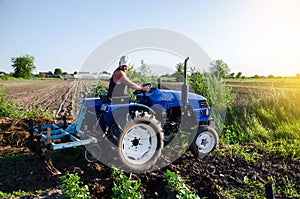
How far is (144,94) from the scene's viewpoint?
470cm

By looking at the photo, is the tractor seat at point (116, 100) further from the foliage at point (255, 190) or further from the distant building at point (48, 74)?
the distant building at point (48, 74)

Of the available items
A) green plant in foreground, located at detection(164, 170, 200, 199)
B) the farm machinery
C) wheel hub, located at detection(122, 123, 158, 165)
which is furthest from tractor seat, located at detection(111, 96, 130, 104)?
green plant in foreground, located at detection(164, 170, 200, 199)

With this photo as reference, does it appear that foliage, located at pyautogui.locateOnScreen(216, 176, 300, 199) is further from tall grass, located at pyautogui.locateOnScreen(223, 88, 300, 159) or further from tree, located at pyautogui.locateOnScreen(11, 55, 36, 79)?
tree, located at pyautogui.locateOnScreen(11, 55, 36, 79)

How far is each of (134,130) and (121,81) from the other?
2.61 ft

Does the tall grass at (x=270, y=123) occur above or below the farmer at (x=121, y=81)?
below

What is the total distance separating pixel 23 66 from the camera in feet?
271

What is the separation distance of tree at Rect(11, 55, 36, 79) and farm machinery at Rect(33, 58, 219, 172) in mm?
84987

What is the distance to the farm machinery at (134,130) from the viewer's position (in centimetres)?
402

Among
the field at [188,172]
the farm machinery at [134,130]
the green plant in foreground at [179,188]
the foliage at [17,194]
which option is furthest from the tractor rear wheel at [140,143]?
the foliage at [17,194]

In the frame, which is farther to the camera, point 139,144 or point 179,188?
point 139,144

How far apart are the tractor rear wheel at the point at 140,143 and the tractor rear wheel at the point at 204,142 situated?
905mm

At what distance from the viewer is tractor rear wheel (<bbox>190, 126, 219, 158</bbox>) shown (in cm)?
487

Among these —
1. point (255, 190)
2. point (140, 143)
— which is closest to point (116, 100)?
point (140, 143)

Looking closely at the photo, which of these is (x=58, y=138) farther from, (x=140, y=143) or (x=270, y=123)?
(x=270, y=123)
